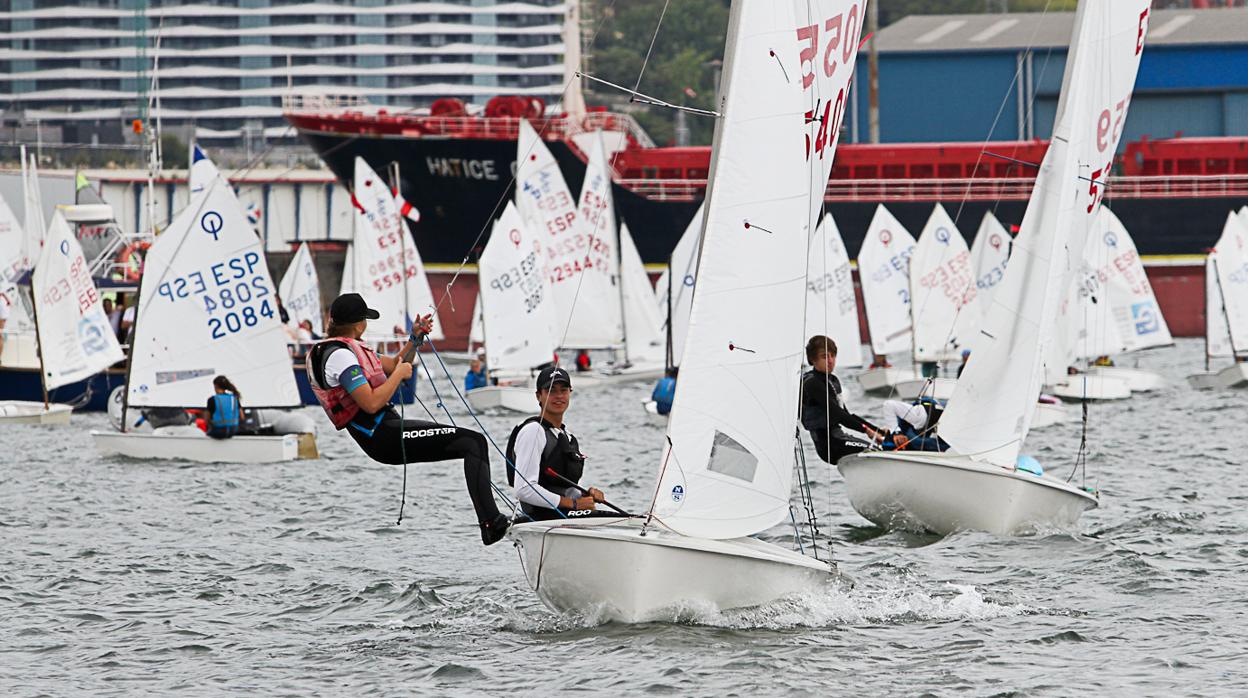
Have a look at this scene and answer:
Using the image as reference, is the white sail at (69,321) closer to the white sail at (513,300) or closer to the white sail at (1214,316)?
the white sail at (513,300)

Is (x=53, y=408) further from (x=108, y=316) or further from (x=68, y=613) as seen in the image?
(x=68, y=613)

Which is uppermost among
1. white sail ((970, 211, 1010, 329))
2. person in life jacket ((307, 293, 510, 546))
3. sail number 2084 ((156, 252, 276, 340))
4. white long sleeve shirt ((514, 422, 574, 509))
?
white sail ((970, 211, 1010, 329))

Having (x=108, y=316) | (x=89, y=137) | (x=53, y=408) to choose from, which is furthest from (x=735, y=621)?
(x=89, y=137)

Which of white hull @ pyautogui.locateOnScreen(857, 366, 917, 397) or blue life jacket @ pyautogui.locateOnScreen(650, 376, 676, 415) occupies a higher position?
blue life jacket @ pyautogui.locateOnScreen(650, 376, 676, 415)

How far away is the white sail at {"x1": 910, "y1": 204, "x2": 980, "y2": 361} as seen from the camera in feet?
105

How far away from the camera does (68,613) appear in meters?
11.4

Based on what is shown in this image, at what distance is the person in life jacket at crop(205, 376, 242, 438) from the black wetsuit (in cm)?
812

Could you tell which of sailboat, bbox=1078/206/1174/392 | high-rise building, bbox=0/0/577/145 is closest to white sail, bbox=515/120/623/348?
sailboat, bbox=1078/206/1174/392

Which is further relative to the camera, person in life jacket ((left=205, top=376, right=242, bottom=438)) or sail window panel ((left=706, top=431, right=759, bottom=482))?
person in life jacket ((left=205, top=376, right=242, bottom=438))

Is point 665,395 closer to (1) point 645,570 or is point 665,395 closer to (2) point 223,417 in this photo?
(2) point 223,417

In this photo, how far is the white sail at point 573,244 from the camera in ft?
110

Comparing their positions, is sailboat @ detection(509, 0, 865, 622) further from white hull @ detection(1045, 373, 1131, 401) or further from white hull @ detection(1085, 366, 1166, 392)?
white hull @ detection(1085, 366, 1166, 392)

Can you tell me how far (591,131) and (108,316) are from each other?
92.8 ft

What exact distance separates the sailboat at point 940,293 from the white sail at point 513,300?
6399 mm
